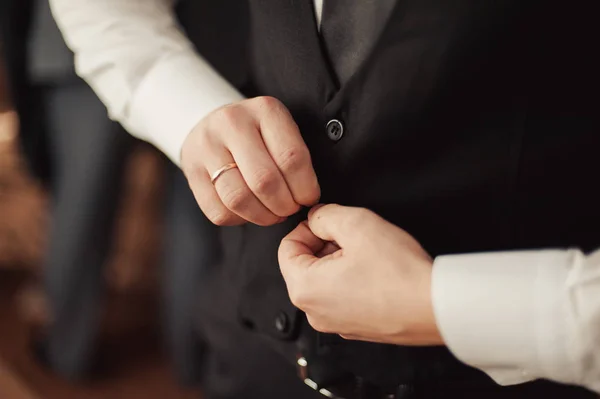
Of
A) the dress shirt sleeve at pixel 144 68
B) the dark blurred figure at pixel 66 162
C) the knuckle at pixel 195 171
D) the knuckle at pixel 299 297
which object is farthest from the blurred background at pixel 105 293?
the knuckle at pixel 299 297

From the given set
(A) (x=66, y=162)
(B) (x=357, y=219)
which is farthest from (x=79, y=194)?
(B) (x=357, y=219)

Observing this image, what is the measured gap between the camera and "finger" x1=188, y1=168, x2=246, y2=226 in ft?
1.83

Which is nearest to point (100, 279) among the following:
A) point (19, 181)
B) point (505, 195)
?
point (19, 181)

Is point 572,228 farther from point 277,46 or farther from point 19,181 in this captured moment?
point 19,181

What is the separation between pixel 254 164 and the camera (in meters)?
0.52

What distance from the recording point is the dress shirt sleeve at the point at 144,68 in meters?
0.62

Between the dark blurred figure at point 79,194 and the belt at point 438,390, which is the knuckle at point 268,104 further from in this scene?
the dark blurred figure at point 79,194

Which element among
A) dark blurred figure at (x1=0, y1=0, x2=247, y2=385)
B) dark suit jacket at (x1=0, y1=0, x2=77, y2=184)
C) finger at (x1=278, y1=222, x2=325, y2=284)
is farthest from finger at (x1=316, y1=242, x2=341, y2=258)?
dark suit jacket at (x1=0, y1=0, x2=77, y2=184)

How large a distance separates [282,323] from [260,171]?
0.57 feet

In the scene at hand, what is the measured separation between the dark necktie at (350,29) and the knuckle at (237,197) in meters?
0.12

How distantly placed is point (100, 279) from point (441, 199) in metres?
1.11

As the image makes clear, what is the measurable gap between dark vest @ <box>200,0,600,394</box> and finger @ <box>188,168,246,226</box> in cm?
6

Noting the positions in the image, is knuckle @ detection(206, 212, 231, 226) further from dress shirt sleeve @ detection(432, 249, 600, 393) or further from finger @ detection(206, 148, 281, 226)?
dress shirt sleeve @ detection(432, 249, 600, 393)

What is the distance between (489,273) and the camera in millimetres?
456
